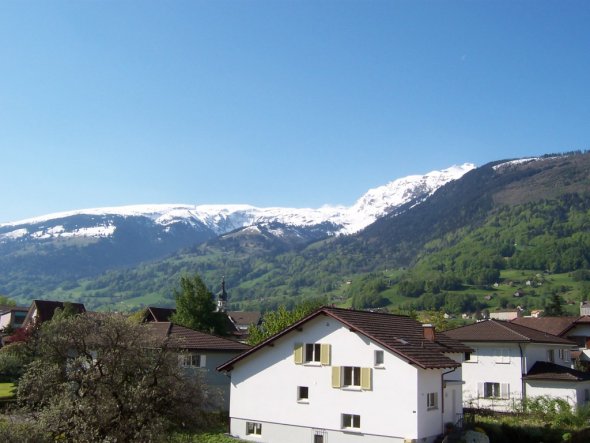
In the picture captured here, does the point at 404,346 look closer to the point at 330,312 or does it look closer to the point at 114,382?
the point at 330,312

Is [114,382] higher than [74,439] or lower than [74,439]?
higher

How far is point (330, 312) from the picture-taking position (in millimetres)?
37406

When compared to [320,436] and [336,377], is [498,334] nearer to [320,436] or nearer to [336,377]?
[336,377]

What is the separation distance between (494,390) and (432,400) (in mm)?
16096

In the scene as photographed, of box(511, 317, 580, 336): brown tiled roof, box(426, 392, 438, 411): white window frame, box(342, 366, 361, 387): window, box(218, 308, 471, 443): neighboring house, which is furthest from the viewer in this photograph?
box(511, 317, 580, 336): brown tiled roof

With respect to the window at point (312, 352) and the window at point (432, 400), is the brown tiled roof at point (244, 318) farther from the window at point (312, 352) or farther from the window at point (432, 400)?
the window at point (432, 400)

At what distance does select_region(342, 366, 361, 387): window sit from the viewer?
3631 centimetres

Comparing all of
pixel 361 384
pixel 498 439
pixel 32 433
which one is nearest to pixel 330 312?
pixel 361 384

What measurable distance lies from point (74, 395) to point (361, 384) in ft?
58.0

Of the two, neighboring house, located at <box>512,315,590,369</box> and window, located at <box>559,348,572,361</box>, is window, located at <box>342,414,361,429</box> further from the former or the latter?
neighboring house, located at <box>512,315,590,369</box>

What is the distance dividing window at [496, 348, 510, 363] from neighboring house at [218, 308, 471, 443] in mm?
9909

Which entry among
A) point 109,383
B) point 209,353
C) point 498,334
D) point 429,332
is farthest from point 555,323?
point 109,383

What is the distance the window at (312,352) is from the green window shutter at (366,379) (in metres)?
3.31

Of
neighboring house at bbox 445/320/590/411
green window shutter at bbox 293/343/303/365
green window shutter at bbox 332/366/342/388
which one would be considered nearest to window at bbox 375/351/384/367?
green window shutter at bbox 332/366/342/388
